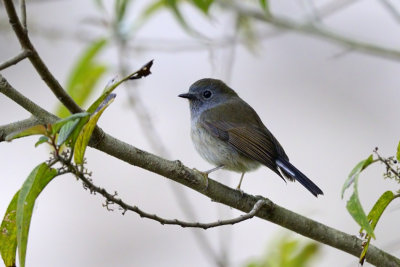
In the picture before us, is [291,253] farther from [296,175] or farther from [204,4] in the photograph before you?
[204,4]

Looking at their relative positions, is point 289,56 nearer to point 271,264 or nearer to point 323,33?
point 323,33

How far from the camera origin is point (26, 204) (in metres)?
1.76

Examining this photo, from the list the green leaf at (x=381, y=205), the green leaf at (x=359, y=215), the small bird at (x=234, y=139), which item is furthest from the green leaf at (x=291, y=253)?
the green leaf at (x=359, y=215)

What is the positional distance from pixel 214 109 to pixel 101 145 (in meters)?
2.23

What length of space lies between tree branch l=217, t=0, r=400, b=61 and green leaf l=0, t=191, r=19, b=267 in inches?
73.0

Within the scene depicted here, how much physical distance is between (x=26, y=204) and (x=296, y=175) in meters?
2.09

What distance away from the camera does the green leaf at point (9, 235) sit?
200 centimetres

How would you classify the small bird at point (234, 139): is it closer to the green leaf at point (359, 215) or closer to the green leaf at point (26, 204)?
the green leaf at point (359, 215)

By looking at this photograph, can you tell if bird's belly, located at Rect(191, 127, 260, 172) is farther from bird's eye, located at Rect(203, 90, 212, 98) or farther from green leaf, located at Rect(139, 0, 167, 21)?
green leaf, located at Rect(139, 0, 167, 21)

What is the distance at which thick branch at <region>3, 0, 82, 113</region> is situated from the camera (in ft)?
5.65

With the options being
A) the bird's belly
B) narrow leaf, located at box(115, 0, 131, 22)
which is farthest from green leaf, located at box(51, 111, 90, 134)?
the bird's belly

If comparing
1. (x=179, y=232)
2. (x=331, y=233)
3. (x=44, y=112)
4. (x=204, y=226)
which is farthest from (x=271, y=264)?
(x=179, y=232)

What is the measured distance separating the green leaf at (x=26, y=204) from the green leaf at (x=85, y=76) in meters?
1.59

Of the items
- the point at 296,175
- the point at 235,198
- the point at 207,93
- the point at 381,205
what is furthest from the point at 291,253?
the point at 207,93
